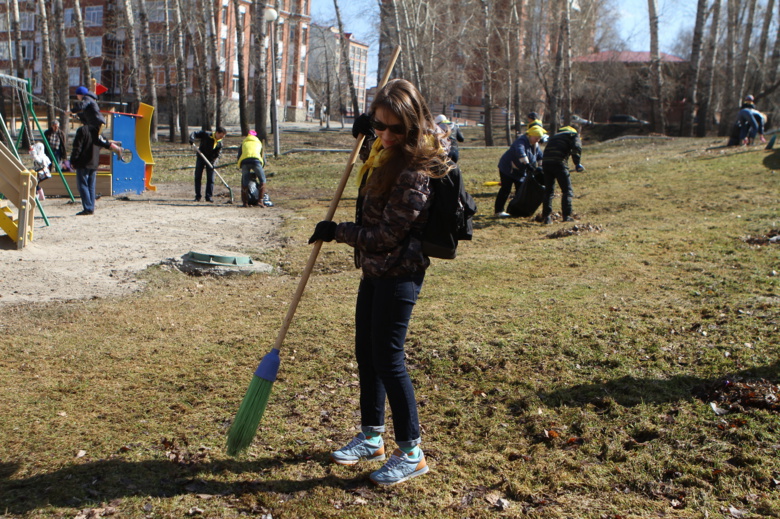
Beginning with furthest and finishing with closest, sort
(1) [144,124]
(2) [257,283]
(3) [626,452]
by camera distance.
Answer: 1. (1) [144,124]
2. (2) [257,283]
3. (3) [626,452]

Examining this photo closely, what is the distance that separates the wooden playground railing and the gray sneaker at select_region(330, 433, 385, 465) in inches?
255

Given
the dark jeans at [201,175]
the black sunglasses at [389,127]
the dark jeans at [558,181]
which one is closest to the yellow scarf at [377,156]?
the black sunglasses at [389,127]

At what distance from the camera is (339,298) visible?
6820 mm

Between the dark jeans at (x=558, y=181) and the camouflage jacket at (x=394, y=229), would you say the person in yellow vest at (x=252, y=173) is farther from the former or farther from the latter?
the camouflage jacket at (x=394, y=229)

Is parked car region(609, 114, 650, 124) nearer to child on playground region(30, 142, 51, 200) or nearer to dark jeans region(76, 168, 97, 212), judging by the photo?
child on playground region(30, 142, 51, 200)

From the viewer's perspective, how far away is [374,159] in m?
3.09

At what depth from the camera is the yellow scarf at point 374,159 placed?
3.03 metres

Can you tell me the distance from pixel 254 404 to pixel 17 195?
6745 millimetres

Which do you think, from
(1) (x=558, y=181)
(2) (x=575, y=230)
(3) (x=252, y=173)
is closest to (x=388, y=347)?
(2) (x=575, y=230)

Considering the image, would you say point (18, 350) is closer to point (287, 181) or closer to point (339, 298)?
point (339, 298)

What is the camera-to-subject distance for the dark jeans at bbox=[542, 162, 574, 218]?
36.1ft

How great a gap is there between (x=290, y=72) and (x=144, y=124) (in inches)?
1958

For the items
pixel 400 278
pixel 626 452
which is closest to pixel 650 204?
pixel 626 452

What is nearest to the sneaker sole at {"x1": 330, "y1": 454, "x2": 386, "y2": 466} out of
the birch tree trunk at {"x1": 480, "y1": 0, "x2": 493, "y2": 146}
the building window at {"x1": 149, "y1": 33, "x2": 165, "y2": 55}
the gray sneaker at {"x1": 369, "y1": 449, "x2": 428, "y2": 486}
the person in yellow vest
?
the gray sneaker at {"x1": 369, "y1": 449, "x2": 428, "y2": 486}
